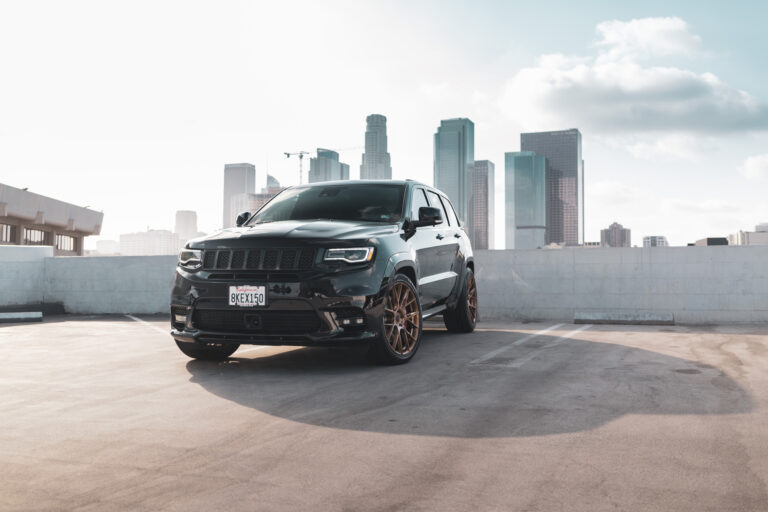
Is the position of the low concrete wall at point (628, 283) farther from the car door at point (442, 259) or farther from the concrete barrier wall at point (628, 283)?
the car door at point (442, 259)

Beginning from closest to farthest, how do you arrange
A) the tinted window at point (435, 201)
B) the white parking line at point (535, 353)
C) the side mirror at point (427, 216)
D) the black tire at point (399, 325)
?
the black tire at point (399, 325) < the white parking line at point (535, 353) < the side mirror at point (427, 216) < the tinted window at point (435, 201)

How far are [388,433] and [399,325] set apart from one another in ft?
8.16

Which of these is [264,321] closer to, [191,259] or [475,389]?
[191,259]

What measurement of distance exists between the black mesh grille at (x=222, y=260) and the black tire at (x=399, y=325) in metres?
1.41

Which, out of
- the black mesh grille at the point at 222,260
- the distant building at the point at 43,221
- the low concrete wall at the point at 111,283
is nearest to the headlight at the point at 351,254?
the black mesh grille at the point at 222,260

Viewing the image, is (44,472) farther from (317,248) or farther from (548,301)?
(548,301)

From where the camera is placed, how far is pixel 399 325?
599 cm

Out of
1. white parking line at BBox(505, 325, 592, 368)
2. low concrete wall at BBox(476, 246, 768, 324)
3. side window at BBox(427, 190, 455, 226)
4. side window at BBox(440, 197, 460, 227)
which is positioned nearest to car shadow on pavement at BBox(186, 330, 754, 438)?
white parking line at BBox(505, 325, 592, 368)

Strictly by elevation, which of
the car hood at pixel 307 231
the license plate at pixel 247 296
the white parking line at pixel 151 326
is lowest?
the white parking line at pixel 151 326

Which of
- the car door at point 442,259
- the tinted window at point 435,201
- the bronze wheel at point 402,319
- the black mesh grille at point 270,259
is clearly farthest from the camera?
the tinted window at point 435,201

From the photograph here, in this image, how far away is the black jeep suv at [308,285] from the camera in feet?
17.5

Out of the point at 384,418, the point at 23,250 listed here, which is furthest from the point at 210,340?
the point at 23,250

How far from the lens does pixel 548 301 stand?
11500 mm

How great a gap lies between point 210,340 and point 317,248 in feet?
4.11
